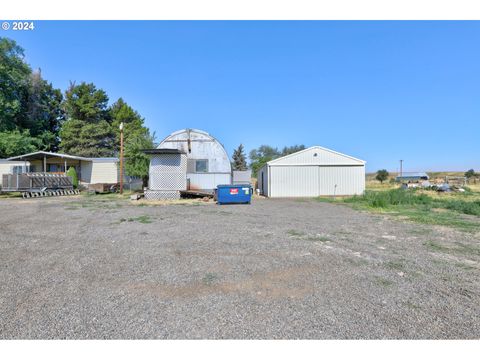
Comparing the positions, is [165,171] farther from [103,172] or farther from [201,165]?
Result: [103,172]

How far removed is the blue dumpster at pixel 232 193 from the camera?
13430 mm

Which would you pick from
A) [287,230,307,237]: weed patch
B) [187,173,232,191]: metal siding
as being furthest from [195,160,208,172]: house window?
[287,230,307,237]: weed patch

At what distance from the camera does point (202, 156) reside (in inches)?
744

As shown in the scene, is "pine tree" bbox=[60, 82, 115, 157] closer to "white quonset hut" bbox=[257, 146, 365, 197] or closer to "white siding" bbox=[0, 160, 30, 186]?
"white siding" bbox=[0, 160, 30, 186]

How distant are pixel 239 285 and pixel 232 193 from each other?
10.2 m

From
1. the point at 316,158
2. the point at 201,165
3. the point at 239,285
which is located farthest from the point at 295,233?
the point at 316,158

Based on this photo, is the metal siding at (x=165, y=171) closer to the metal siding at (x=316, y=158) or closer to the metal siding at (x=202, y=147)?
the metal siding at (x=202, y=147)

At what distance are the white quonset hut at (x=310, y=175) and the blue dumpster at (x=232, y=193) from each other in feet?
19.9

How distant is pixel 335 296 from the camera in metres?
3.00

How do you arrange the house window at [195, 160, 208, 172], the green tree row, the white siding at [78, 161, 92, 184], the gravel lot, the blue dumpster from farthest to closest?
1. the green tree row
2. the white siding at [78, 161, 92, 184]
3. the house window at [195, 160, 208, 172]
4. the blue dumpster
5. the gravel lot

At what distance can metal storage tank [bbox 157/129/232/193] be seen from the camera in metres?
18.5

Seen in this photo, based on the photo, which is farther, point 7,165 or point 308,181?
point 7,165

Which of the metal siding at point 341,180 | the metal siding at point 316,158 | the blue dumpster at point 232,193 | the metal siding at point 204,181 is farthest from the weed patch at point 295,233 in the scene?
the metal siding at point 341,180

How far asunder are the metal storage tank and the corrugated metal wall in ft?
11.9
